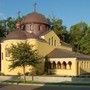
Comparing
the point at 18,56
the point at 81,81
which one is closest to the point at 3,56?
the point at 18,56

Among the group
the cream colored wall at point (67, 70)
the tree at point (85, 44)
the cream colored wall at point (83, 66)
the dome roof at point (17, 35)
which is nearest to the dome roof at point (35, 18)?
the dome roof at point (17, 35)

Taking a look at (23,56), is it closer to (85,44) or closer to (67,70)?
(67,70)

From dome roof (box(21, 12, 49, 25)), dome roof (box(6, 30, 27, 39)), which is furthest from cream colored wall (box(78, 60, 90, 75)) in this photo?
dome roof (box(21, 12, 49, 25))

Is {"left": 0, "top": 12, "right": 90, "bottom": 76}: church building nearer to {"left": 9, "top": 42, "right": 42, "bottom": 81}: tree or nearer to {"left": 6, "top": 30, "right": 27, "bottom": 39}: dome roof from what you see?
{"left": 6, "top": 30, "right": 27, "bottom": 39}: dome roof

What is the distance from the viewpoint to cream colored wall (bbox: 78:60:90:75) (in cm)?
6488

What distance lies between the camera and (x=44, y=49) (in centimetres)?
6625

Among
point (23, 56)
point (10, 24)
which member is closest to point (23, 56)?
point (23, 56)

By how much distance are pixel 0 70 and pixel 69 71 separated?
535 inches

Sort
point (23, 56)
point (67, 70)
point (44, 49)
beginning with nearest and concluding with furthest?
point (23, 56) → point (67, 70) → point (44, 49)

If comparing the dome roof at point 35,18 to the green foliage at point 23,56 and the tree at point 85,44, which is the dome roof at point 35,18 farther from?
the tree at point 85,44

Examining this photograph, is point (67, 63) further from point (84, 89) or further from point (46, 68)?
point (84, 89)

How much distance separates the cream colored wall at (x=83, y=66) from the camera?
213 feet

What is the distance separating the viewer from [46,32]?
70.3 m

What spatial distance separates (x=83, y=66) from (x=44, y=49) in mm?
7996
